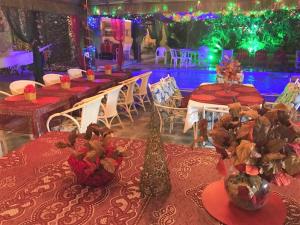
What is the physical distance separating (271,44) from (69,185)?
411 inches

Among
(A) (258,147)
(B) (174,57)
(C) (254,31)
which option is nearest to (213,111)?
(A) (258,147)

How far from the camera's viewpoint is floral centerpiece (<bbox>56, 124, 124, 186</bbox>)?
1223 millimetres

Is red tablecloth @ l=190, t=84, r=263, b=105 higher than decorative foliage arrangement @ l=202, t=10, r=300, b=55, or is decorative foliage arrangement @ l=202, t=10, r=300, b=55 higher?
decorative foliage arrangement @ l=202, t=10, r=300, b=55

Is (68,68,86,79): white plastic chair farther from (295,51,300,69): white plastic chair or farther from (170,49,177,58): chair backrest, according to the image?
(295,51,300,69): white plastic chair

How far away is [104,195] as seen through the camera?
1.27m

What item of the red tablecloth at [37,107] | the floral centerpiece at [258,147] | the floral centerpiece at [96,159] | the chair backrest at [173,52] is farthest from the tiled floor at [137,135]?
the chair backrest at [173,52]

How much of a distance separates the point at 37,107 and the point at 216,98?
2.20 metres

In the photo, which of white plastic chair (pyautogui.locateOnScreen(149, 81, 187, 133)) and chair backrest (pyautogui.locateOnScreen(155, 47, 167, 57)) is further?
chair backrest (pyautogui.locateOnScreen(155, 47, 167, 57))

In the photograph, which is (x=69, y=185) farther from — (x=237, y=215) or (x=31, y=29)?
(x=31, y=29)

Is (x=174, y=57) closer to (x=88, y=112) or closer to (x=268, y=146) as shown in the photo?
(x=88, y=112)

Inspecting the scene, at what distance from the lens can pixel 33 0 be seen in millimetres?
5316

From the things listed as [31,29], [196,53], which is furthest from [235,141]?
[196,53]

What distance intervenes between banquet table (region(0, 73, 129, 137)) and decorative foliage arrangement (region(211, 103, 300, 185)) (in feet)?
8.54

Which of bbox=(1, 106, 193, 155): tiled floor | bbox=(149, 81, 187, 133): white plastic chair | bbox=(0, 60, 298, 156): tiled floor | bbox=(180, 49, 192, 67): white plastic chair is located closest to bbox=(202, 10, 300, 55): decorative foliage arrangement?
bbox=(180, 49, 192, 67): white plastic chair
